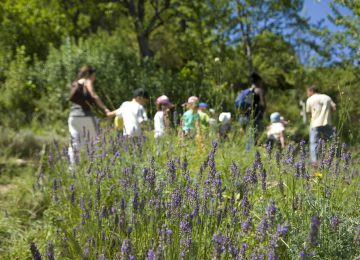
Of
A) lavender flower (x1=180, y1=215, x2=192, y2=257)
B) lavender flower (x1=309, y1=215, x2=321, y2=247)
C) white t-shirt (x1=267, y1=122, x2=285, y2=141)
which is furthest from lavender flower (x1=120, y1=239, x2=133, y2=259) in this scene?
white t-shirt (x1=267, y1=122, x2=285, y2=141)

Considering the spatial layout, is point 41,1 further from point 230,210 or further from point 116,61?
point 230,210

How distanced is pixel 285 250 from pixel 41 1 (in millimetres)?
15375

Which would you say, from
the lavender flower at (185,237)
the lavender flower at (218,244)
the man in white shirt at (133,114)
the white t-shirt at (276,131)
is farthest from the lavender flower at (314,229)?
the white t-shirt at (276,131)

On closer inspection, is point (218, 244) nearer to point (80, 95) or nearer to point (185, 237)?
point (185, 237)

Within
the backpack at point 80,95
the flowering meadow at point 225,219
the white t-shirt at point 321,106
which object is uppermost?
the backpack at point 80,95

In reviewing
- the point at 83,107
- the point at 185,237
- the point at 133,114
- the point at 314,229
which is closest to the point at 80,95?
the point at 83,107

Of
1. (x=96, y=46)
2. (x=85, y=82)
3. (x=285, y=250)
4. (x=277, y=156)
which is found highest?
(x=96, y=46)

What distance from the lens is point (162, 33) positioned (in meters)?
22.9

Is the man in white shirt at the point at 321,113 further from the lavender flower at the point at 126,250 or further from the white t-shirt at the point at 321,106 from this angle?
the lavender flower at the point at 126,250

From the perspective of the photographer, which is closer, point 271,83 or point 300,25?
point 300,25

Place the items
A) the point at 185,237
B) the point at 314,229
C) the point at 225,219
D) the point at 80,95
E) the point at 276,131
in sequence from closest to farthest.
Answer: the point at 314,229
the point at 185,237
the point at 225,219
the point at 80,95
the point at 276,131

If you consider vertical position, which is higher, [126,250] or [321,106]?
[321,106]

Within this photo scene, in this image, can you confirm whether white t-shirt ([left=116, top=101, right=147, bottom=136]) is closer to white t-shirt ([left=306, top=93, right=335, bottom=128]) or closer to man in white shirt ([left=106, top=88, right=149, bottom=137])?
man in white shirt ([left=106, top=88, right=149, bottom=137])

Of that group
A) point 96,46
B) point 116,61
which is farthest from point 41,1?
point 116,61
